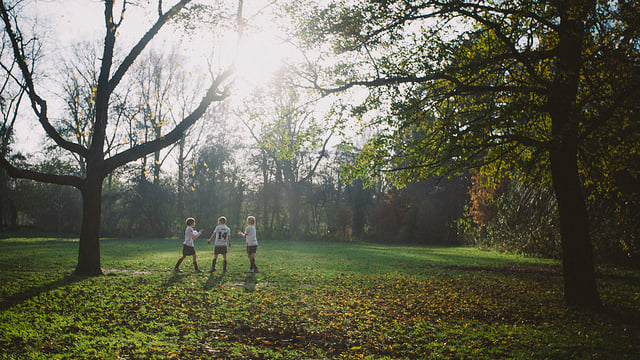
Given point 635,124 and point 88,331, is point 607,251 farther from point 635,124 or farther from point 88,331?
point 88,331

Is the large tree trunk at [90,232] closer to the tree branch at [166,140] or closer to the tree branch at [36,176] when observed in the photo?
the tree branch at [36,176]

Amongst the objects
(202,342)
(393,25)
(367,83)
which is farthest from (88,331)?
(393,25)

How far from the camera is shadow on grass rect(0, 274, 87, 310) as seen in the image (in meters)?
6.94

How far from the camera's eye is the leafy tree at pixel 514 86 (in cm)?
732

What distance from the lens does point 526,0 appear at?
753 centimetres

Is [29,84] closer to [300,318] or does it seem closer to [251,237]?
[251,237]

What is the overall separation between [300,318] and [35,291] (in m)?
6.01

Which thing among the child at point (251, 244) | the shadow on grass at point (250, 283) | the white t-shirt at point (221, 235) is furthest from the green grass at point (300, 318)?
the white t-shirt at point (221, 235)

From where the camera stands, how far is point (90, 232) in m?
11.0

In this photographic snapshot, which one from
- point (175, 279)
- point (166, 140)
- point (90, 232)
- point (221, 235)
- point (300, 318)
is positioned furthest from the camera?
point (221, 235)

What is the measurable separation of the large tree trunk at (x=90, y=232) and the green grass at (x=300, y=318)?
0.56 meters

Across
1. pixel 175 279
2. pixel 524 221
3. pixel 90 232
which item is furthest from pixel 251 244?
pixel 524 221

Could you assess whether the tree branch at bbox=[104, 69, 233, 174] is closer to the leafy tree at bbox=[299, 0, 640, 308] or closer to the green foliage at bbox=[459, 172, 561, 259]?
the leafy tree at bbox=[299, 0, 640, 308]

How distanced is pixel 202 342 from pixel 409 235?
117 ft
